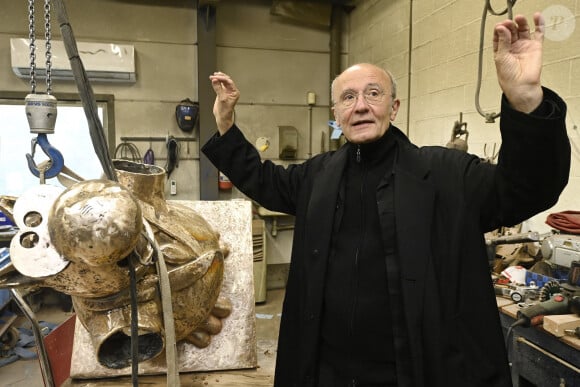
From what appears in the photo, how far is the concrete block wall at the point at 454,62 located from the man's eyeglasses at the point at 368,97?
1353 mm

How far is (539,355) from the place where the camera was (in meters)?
1.62

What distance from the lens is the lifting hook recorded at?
857 millimetres

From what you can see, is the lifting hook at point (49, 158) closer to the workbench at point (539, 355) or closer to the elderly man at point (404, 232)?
the elderly man at point (404, 232)

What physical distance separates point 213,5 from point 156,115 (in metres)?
1.14

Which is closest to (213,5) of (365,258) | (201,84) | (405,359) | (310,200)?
(201,84)

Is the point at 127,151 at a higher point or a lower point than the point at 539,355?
higher

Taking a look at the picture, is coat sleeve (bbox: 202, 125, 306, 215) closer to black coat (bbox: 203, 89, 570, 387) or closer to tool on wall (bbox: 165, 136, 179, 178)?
black coat (bbox: 203, 89, 570, 387)

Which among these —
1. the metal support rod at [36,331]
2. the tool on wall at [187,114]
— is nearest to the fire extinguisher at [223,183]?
the tool on wall at [187,114]

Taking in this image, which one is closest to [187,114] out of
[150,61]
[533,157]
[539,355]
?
[150,61]

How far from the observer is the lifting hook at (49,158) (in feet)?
2.81

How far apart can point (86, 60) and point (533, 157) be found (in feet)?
12.5

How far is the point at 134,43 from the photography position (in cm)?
399

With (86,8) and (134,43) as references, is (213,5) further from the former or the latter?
(86,8)

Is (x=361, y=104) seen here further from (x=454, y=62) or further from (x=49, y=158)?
(x=454, y=62)
